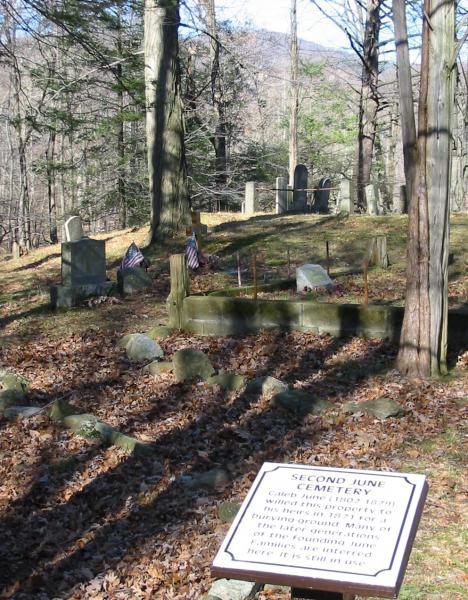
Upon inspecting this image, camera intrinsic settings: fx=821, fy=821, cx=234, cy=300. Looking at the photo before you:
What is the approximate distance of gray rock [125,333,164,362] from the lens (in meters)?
10.6

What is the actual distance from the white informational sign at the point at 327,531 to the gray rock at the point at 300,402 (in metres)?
4.83

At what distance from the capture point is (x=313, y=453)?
7.77m

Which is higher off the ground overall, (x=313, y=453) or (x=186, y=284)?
(x=186, y=284)

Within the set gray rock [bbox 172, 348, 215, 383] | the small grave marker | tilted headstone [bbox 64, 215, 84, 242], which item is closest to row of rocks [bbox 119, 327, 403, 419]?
gray rock [bbox 172, 348, 215, 383]

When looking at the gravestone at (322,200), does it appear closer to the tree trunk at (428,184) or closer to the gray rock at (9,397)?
the tree trunk at (428,184)

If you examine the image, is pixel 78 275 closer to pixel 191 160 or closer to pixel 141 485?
pixel 141 485

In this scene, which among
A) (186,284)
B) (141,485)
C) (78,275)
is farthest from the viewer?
(78,275)

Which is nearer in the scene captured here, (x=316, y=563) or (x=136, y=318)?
(x=316, y=563)

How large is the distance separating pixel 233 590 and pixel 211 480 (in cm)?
189

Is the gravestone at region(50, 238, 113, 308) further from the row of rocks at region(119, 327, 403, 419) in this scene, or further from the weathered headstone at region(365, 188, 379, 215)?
the weathered headstone at region(365, 188, 379, 215)

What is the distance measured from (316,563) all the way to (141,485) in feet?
14.8

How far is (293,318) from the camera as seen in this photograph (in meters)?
11.0

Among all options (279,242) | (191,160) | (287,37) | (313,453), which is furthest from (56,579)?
(287,37)

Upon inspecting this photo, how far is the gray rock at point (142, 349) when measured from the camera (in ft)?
34.7
